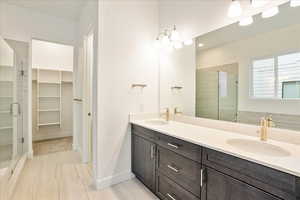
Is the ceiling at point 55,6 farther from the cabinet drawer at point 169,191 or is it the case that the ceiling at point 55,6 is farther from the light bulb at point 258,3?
the cabinet drawer at point 169,191

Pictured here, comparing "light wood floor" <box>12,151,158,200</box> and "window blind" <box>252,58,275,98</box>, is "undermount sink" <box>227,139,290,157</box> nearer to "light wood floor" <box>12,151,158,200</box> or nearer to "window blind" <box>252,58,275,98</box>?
"window blind" <box>252,58,275,98</box>

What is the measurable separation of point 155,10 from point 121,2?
642 mm

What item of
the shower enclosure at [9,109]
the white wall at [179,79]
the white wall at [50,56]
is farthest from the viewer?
the white wall at [50,56]

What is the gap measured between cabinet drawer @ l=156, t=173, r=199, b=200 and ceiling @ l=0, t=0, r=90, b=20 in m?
3.07

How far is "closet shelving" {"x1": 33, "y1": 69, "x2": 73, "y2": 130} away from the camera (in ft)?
13.3

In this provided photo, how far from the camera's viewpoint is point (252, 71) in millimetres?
1614

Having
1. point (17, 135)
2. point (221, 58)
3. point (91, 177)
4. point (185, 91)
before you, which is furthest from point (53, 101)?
point (221, 58)

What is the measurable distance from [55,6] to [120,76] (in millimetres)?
2076

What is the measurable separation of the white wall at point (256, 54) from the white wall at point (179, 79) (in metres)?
0.39

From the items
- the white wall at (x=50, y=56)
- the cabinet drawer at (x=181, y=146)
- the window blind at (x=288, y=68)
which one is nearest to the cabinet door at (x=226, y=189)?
the cabinet drawer at (x=181, y=146)

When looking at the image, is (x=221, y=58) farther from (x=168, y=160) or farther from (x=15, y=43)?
(x=15, y=43)

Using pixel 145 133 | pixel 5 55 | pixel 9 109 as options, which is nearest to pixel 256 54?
pixel 145 133

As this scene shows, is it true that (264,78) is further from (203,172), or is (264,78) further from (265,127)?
(203,172)

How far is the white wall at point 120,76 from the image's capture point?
210 centimetres
